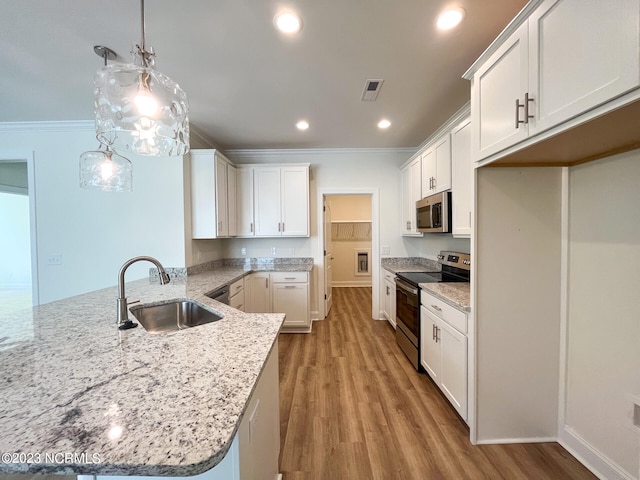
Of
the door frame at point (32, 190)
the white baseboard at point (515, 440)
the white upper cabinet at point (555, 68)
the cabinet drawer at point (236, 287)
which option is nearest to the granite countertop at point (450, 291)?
the white baseboard at point (515, 440)

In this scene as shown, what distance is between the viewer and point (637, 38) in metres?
0.79

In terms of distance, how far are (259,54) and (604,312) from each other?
2686 millimetres

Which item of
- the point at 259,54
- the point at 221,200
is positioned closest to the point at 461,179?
the point at 259,54

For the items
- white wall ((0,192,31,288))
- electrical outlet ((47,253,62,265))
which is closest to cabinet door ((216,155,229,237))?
electrical outlet ((47,253,62,265))

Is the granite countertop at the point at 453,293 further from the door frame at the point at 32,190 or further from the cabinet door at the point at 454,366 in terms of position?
the door frame at the point at 32,190

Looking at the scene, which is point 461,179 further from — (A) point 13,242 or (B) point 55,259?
(A) point 13,242

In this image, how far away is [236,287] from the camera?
291cm

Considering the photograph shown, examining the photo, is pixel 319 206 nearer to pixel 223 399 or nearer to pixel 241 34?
pixel 241 34

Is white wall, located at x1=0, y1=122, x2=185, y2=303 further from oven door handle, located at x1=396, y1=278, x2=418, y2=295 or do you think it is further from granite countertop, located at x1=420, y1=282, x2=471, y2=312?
granite countertop, located at x1=420, y1=282, x2=471, y2=312

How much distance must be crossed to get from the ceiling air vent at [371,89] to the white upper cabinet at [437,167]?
0.80 metres

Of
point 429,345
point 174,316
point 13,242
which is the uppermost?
point 13,242

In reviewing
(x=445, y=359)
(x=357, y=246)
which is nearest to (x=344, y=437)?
(x=445, y=359)

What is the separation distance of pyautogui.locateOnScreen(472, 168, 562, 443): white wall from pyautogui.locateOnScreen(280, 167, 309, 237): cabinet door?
239cm

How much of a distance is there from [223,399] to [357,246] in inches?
243
